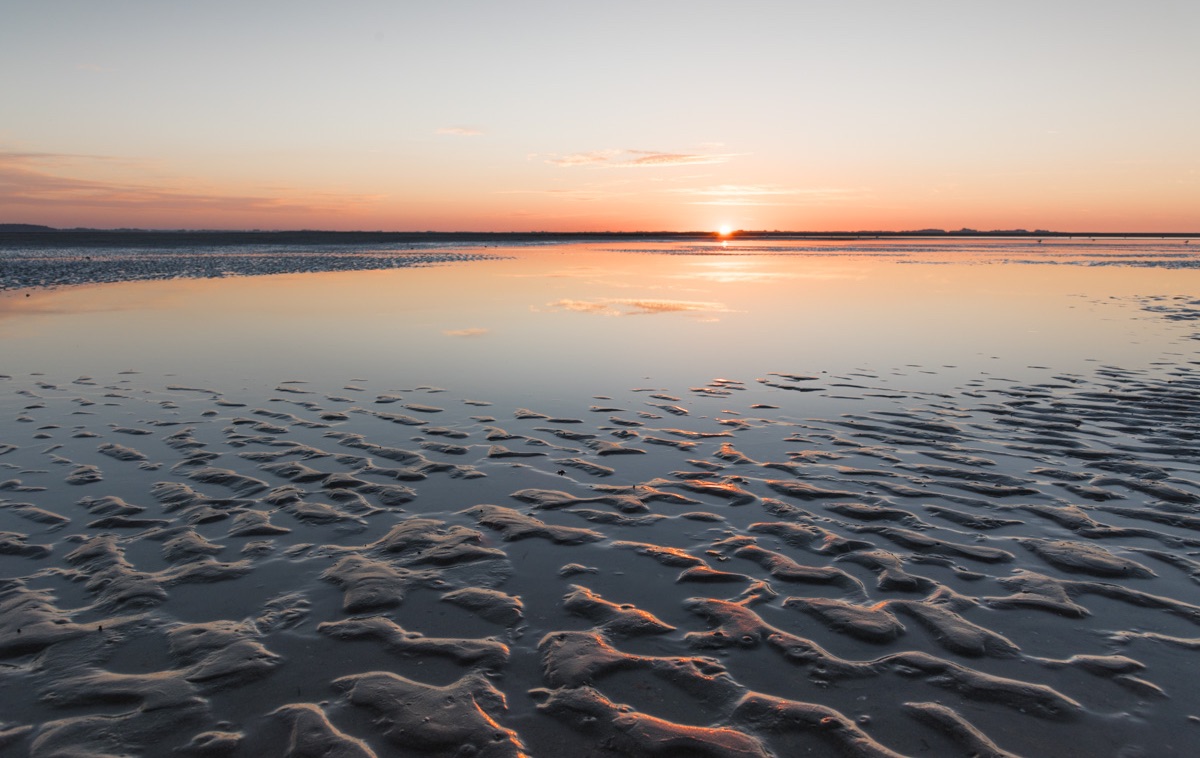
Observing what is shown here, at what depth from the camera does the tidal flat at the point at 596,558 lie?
450 cm

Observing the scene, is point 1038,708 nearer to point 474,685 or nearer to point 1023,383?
point 474,685

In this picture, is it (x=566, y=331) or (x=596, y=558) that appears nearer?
(x=596, y=558)

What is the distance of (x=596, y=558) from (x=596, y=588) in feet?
2.02

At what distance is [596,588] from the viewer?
6203 mm

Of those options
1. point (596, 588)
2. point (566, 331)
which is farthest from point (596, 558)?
point (566, 331)

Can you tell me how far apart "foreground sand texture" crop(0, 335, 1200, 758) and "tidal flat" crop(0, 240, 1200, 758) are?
0.03 metres

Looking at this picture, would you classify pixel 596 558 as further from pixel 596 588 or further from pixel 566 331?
pixel 566 331

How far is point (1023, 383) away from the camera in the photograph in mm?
14602

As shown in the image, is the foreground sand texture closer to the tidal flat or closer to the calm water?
the tidal flat

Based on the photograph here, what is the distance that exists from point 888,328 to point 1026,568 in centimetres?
1687

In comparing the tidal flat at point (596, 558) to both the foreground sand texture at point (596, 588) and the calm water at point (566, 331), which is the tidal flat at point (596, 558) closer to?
the foreground sand texture at point (596, 588)

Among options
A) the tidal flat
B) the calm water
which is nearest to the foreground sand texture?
the tidal flat

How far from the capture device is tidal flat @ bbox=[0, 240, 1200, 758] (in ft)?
14.8

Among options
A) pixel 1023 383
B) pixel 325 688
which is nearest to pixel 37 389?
pixel 325 688
